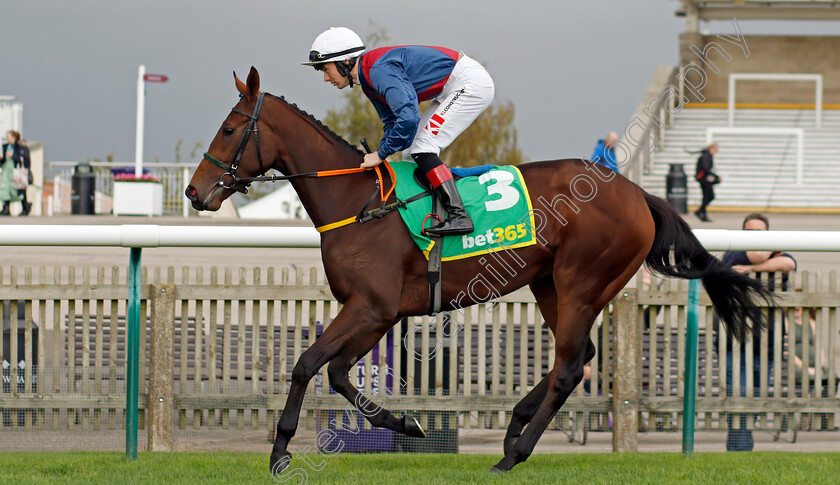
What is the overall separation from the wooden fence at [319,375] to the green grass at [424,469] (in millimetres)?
448

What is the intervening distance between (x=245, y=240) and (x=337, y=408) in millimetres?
1192

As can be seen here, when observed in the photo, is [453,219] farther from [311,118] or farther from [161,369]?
[161,369]

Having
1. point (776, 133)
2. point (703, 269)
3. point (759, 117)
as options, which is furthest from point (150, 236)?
point (759, 117)

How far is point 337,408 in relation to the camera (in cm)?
582

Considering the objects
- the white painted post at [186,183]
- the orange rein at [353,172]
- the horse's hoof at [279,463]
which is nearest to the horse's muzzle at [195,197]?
the orange rein at [353,172]

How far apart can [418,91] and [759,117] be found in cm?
2971

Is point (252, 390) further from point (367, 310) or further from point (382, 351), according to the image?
point (367, 310)

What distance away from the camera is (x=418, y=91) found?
491cm

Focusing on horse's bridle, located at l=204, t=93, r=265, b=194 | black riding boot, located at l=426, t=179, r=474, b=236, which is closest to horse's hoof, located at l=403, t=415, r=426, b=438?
black riding boot, located at l=426, t=179, r=474, b=236

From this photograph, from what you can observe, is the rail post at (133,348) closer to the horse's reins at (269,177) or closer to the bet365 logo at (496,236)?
the horse's reins at (269,177)

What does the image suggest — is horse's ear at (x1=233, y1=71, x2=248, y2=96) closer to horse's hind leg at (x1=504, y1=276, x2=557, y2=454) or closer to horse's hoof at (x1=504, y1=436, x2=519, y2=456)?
horse's hind leg at (x1=504, y1=276, x2=557, y2=454)

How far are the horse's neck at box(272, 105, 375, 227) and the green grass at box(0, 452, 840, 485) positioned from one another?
4.02 feet

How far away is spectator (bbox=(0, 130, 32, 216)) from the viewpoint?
1978 cm

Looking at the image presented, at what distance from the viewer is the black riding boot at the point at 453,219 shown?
4715 mm
